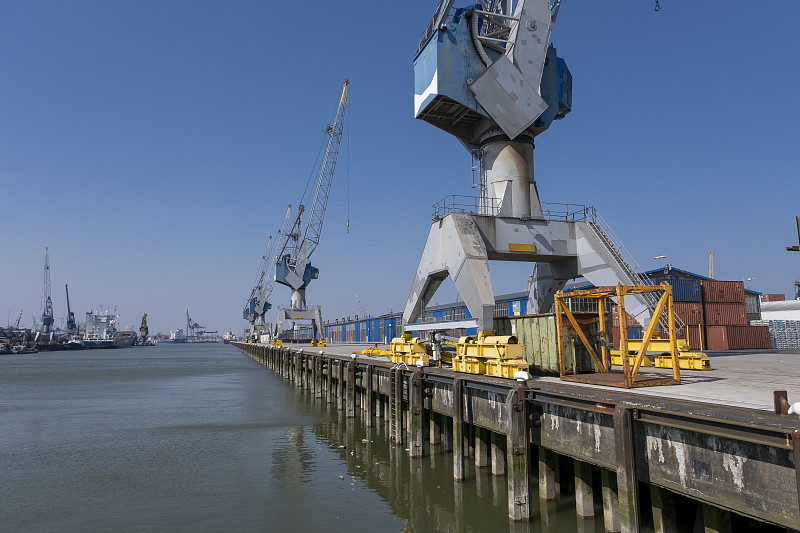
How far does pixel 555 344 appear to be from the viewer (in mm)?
18453

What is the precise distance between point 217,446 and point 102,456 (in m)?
4.56

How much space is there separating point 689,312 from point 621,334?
39.5 meters

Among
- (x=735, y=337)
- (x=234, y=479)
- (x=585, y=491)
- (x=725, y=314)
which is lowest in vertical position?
(x=234, y=479)

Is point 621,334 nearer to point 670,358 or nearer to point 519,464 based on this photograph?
point 519,464

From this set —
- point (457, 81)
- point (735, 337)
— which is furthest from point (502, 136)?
point (735, 337)

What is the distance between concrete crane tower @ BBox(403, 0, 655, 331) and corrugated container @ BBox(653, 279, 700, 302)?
24.3m

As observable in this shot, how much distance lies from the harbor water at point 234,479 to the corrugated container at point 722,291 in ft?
130

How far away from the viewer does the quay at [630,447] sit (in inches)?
289

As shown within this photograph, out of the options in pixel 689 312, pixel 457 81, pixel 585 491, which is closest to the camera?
pixel 585 491

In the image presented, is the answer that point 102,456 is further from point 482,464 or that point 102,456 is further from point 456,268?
point 456,268

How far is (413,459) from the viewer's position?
712 inches

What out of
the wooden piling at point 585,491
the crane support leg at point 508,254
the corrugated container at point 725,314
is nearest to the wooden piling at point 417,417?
the crane support leg at point 508,254

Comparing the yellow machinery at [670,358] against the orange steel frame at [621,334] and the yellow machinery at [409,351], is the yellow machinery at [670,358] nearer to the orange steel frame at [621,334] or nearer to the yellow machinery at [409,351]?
the orange steel frame at [621,334]

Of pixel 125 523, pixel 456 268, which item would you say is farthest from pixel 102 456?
pixel 456 268
